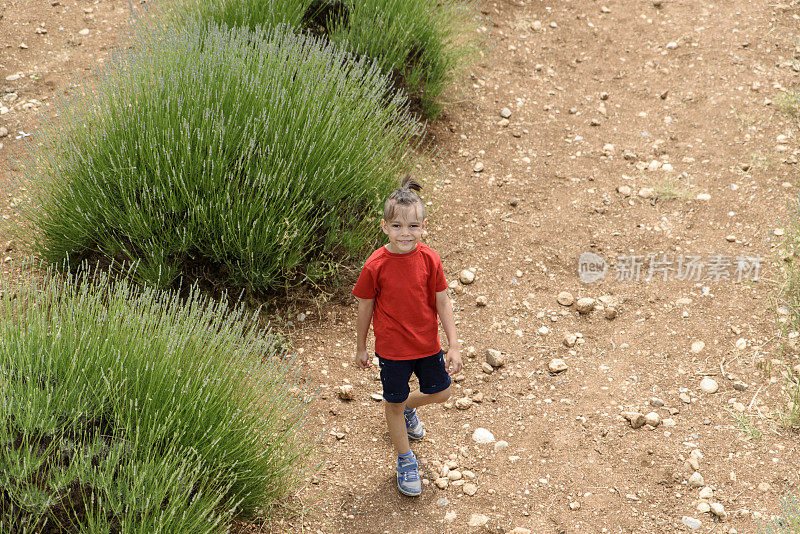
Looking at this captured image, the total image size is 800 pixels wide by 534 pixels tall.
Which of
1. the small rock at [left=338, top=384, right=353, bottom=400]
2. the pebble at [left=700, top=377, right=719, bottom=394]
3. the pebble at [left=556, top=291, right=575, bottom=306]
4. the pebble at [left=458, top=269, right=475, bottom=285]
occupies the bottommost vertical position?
the small rock at [left=338, top=384, right=353, bottom=400]

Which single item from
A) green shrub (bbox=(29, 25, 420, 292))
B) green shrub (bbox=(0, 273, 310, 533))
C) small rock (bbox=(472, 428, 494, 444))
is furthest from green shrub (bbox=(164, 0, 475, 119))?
green shrub (bbox=(0, 273, 310, 533))

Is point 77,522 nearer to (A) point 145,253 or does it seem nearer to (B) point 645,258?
(A) point 145,253

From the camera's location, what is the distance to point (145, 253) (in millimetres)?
3869

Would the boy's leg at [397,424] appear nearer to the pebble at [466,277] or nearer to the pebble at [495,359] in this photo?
the pebble at [495,359]

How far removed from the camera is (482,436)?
3.65m

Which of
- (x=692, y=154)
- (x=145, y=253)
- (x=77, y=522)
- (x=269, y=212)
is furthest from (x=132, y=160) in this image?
(x=692, y=154)

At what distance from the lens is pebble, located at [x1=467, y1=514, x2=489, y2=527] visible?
3.20 m

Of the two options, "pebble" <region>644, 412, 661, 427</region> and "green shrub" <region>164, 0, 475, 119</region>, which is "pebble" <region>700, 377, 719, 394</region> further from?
"green shrub" <region>164, 0, 475, 119</region>

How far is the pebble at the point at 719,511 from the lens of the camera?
10.2 feet

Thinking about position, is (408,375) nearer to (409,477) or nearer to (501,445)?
(409,477)

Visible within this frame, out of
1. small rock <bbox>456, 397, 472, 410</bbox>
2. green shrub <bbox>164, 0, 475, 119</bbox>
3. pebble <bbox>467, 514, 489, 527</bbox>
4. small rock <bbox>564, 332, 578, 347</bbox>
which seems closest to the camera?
pebble <bbox>467, 514, 489, 527</bbox>

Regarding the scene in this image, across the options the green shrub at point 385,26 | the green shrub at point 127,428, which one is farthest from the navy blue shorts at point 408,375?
the green shrub at point 385,26

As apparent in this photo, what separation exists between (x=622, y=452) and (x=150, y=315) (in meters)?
2.21

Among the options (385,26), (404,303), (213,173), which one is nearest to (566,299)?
(404,303)
